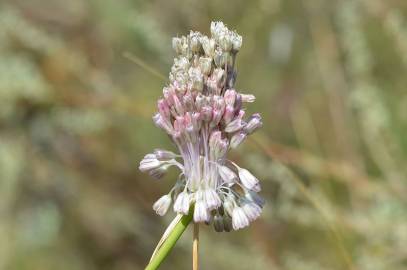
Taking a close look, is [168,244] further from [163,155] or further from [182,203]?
[163,155]

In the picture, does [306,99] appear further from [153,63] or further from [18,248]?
[18,248]

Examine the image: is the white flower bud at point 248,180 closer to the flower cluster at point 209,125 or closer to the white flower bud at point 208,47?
the flower cluster at point 209,125

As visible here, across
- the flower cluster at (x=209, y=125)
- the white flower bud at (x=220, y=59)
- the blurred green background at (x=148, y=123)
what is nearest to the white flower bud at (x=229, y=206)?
the flower cluster at (x=209, y=125)

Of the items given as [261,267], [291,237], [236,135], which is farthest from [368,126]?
[236,135]

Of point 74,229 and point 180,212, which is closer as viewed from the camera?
point 180,212

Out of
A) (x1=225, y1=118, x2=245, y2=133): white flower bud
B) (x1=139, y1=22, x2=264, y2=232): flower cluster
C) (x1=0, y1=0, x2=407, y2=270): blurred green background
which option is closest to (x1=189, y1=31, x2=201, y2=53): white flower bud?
(x1=139, y1=22, x2=264, y2=232): flower cluster

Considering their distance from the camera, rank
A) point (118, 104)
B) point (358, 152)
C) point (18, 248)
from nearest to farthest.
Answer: point (118, 104) < point (358, 152) < point (18, 248)
